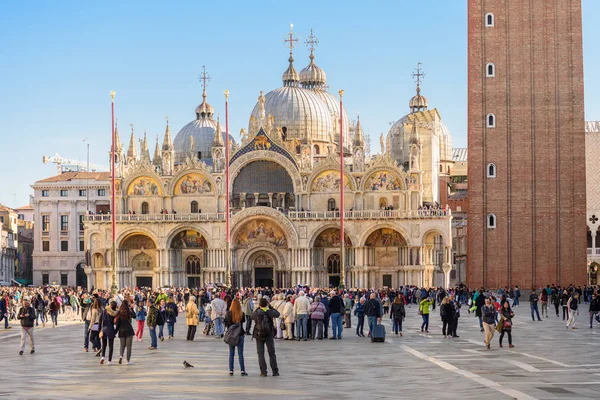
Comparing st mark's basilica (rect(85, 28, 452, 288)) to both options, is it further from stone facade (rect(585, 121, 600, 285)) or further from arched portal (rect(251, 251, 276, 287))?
stone facade (rect(585, 121, 600, 285))

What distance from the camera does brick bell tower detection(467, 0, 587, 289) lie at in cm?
5841

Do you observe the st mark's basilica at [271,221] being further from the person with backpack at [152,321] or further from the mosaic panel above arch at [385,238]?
the person with backpack at [152,321]

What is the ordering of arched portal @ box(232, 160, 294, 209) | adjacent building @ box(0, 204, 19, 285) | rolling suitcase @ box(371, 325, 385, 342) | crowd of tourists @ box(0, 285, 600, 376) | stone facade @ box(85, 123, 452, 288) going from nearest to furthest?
crowd of tourists @ box(0, 285, 600, 376), rolling suitcase @ box(371, 325, 385, 342), stone facade @ box(85, 123, 452, 288), arched portal @ box(232, 160, 294, 209), adjacent building @ box(0, 204, 19, 285)

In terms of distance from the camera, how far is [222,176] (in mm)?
72500

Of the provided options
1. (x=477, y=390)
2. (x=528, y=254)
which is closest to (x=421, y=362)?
(x=477, y=390)

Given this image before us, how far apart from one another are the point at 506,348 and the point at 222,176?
47.7 meters

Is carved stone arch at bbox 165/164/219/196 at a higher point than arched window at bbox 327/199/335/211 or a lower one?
higher

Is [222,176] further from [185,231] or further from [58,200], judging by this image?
[58,200]

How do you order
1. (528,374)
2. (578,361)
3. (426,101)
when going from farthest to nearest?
(426,101), (578,361), (528,374)

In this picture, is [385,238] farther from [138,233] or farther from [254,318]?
[254,318]

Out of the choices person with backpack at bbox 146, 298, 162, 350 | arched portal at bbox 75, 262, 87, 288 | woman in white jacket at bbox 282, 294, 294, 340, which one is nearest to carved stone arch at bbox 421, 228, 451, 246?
arched portal at bbox 75, 262, 87, 288

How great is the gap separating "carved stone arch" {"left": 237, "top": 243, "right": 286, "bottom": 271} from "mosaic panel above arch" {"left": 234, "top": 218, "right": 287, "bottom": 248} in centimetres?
31

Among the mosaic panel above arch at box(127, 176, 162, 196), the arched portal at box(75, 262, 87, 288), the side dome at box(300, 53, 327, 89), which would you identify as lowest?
the arched portal at box(75, 262, 87, 288)

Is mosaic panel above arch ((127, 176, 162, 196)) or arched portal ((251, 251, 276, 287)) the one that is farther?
mosaic panel above arch ((127, 176, 162, 196))
